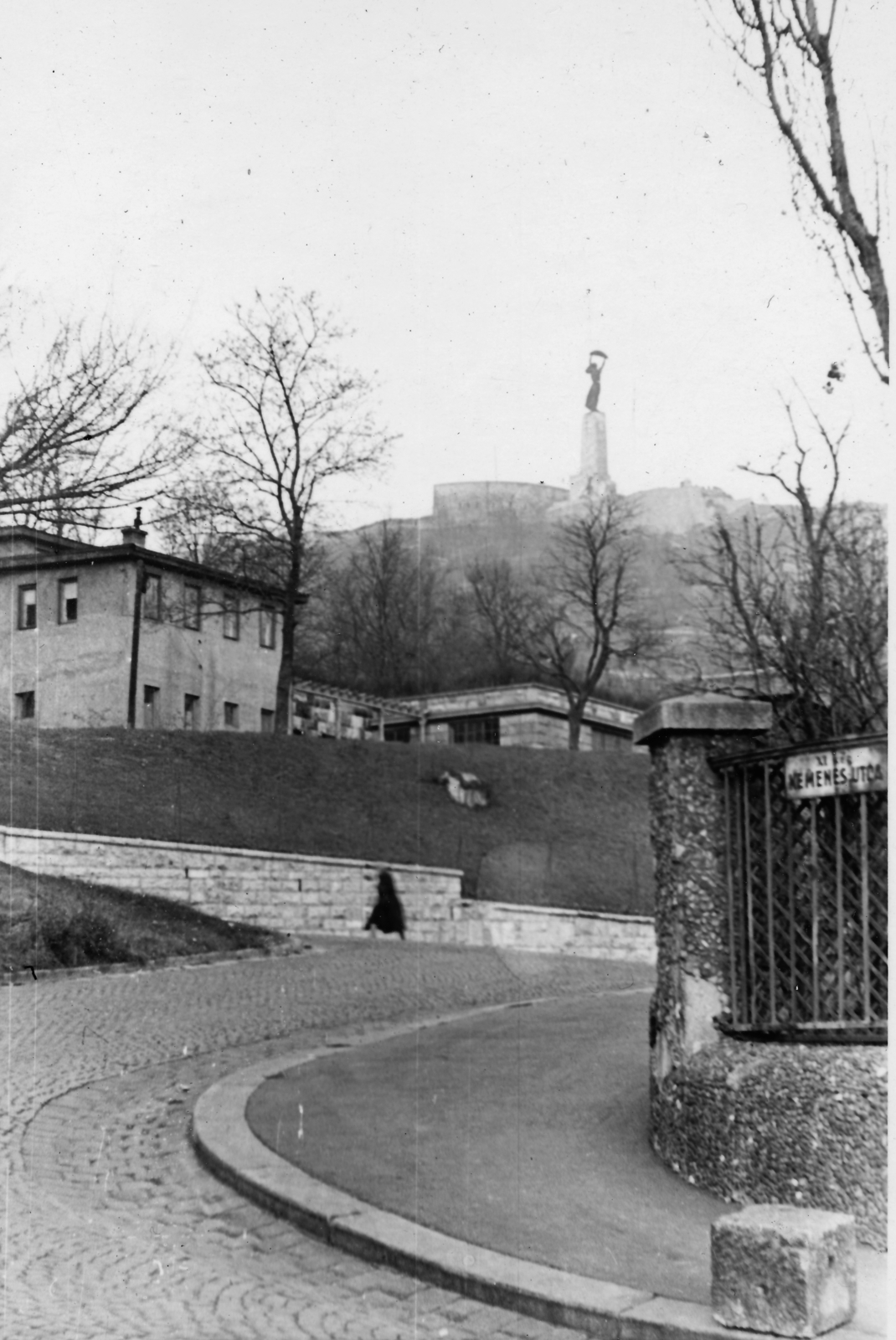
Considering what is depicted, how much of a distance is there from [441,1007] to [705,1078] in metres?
8.68

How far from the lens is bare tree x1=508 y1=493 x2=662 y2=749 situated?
3803cm

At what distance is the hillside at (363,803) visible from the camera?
71.5ft

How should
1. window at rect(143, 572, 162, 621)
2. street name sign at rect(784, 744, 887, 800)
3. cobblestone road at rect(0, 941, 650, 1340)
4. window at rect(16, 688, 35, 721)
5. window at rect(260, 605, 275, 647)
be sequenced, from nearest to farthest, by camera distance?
cobblestone road at rect(0, 941, 650, 1340) → street name sign at rect(784, 744, 887, 800) → window at rect(16, 688, 35, 721) → window at rect(143, 572, 162, 621) → window at rect(260, 605, 275, 647)

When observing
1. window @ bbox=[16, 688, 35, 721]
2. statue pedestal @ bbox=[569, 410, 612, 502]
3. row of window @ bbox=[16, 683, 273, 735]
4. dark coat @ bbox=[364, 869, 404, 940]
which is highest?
statue pedestal @ bbox=[569, 410, 612, 502]

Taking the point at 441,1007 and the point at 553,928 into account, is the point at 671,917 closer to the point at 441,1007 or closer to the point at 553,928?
the point at 441,1007

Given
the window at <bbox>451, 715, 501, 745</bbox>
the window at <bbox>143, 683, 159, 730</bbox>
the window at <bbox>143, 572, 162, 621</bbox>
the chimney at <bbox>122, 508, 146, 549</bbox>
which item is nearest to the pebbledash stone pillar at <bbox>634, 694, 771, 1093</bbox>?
the chimney at <bbox>122, 508, 146, 549</bbox>

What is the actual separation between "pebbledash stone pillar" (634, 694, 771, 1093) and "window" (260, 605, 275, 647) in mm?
18681

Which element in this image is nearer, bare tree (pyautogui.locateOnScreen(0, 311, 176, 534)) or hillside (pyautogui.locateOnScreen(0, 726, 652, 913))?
bare tree (pyautogui.locateOnScreen(0, 311, 176, 534))

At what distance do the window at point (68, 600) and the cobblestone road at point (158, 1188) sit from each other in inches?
168

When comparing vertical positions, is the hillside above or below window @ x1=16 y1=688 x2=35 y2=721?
below

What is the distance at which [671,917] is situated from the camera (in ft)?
22.7

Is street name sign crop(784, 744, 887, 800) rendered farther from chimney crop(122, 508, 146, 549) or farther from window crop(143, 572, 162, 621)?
window crop(143, 572, 162, 621)

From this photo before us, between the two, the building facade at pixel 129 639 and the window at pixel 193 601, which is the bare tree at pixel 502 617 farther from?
the window at pixel 193 601

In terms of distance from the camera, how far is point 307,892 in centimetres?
2342
